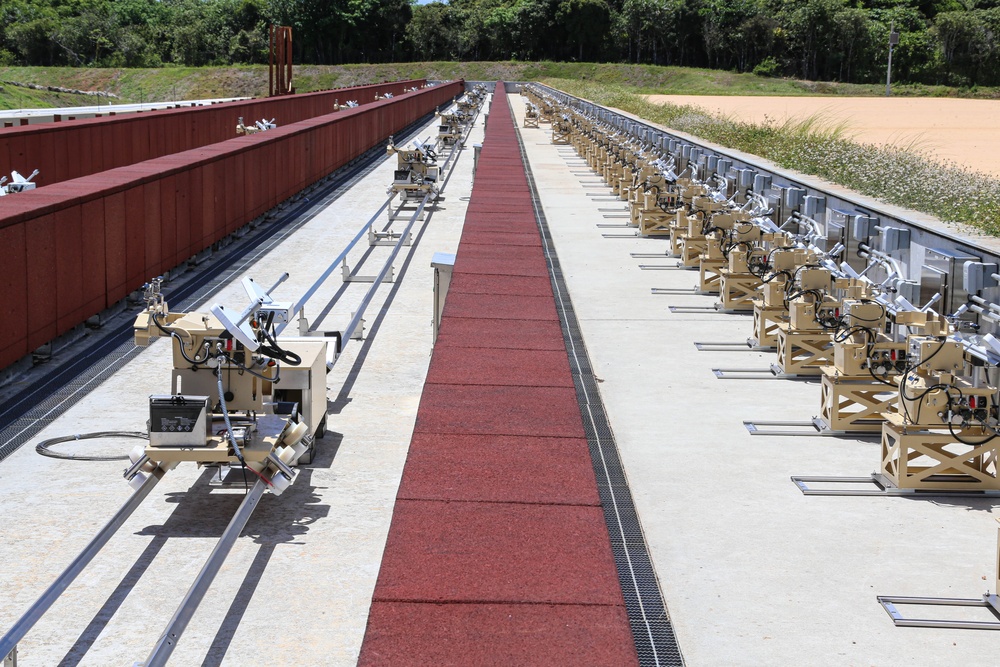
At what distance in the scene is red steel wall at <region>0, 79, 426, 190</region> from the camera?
77.0ft

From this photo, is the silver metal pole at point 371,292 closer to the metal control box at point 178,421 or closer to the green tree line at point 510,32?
the metal control box at point 178,421

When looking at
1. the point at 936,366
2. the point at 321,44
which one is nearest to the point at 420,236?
the point at 936,366

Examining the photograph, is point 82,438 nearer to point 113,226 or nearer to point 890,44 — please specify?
point 113,226

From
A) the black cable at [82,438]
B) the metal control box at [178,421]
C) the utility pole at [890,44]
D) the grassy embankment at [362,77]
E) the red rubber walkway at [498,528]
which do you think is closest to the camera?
the red rubber walkway at [498,528]

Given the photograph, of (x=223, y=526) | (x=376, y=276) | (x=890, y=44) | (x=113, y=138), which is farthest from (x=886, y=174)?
(x=890, y=44)

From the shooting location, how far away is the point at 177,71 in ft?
468

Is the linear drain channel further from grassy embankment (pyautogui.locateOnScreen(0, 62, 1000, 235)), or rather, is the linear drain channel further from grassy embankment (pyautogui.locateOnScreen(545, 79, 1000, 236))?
grassy embankment (pyautogui.locateOnScreen(0, 62, 1000, 235))

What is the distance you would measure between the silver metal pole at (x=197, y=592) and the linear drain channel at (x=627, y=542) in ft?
7.15

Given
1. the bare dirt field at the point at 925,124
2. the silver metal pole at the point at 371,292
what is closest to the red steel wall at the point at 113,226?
the silver metal pole at the point at 371,292

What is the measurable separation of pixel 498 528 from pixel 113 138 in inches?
963

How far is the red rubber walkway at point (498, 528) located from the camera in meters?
5.58

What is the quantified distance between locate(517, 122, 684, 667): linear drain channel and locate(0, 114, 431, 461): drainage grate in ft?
14.9

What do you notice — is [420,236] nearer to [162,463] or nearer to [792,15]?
[162,463]

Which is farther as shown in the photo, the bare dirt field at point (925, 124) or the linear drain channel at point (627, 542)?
the bare dirt field at point (925, 124)
